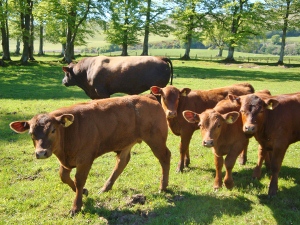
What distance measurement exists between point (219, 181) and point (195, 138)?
375cm

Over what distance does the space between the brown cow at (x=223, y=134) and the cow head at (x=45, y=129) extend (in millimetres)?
2417

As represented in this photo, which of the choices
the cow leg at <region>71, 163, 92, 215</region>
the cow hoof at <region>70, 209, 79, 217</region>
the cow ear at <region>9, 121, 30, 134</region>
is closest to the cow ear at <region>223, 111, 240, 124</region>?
the cow leg at <region>71, 163, 92, 215</region>

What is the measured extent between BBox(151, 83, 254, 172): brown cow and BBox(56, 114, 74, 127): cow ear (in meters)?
2.90

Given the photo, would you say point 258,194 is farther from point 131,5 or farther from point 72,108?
point 131,5

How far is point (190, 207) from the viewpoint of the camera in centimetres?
549

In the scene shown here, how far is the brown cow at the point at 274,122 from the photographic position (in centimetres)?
592

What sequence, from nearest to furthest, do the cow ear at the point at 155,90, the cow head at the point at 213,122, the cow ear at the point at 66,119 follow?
1. the cow ear at the point at 66,119
2. the cow head at the point at 213,122
3. the cow ear at the point at 155,90

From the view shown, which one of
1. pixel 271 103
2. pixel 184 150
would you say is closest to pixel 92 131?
pixel 184 150

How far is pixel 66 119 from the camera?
4.94m

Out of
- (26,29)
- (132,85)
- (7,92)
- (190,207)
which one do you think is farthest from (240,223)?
(26,29)

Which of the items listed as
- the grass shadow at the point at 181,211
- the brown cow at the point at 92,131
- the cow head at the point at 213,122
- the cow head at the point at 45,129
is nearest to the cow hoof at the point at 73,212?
the brown cow at the point at 92,131

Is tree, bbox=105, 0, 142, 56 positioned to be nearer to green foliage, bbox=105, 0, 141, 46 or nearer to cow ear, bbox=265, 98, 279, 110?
green foliage, bbox=105, 0, 141, 46

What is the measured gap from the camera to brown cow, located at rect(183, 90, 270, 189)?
5.89m

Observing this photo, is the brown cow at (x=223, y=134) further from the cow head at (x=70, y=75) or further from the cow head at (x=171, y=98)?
the cow head at (x=70, y=75)
